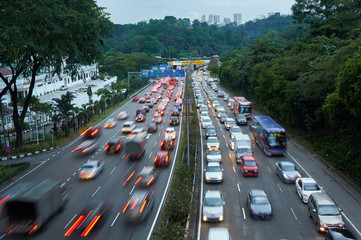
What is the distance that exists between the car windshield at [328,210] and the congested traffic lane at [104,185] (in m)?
9.73

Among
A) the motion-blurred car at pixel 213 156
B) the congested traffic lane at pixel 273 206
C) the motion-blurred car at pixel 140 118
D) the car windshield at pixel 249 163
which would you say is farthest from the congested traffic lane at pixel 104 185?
the motion-blurred car at pixel 140 118

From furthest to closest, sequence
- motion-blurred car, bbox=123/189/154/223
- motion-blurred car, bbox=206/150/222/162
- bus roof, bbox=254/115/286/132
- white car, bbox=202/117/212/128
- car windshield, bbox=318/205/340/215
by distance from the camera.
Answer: white car, bbox=202/117/212/128 → bus roof, bbox=254/115/286/132 → motion-blurred car, bbox=206/150/222/162 → motion-blurred car, bbox=123/189/154/223 → car windshield, bbox=318/205/340/215

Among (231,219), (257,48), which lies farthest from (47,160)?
(257,48)

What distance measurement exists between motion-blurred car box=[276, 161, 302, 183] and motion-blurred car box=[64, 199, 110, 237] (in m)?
14.1

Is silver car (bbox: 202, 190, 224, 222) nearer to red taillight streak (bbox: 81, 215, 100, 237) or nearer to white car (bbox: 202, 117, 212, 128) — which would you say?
red taillight streak (bbox: 81, 215, 100, 237)

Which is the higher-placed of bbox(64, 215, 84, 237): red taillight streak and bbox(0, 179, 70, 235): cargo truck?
bbox(0, 179, 70, 235): cargo truck

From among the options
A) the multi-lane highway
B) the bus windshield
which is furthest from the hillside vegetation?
the bus windshield

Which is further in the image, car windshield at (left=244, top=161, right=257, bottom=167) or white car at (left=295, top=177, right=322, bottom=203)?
car windshield at (left=244, top=161, right=257, bottom=167)

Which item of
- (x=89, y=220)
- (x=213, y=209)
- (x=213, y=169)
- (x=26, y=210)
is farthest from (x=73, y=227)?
(x=213, y=169)

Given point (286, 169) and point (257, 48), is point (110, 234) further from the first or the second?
point (257, 48)

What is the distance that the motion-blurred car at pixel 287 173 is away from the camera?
2659 centimetres

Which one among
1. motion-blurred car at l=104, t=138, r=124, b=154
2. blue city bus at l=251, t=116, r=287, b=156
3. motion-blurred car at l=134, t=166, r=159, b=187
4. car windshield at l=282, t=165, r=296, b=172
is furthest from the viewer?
motion-blurred car at l=104, t=138, r=124, b=154

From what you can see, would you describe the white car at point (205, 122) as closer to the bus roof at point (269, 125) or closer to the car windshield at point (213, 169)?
the bus roof at point (269, 125)

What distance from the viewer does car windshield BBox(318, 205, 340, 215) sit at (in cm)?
1908
